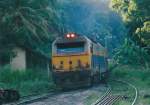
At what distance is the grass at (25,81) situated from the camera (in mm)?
29977

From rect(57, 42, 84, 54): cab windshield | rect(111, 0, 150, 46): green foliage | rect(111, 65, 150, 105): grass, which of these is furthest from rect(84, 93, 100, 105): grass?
rect(111, 0, 150, 46): green foliage

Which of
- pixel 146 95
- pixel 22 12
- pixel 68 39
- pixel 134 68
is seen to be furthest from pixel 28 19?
pixel 146 95

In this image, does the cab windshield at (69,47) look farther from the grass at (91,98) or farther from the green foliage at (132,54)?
the green foliage at (132,54)

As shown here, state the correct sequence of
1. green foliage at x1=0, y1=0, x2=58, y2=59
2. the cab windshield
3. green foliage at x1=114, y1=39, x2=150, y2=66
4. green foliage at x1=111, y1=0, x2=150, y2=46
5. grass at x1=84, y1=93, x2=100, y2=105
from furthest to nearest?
green foliage at x1=114, y1=39, x2=150, y2=66
green foliage at x1=111, y1=0, x2=150, y2=46
green foliage at x1=0, y1=0, x2=58, y2=59
the cab windshield
grass at x1=84, y1=93, x2=100, y2=105

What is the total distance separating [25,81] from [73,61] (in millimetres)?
5235

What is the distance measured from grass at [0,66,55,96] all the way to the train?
154 cm

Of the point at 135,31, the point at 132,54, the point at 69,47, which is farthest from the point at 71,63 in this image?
the point at 135,31

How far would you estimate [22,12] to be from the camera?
1542 inches

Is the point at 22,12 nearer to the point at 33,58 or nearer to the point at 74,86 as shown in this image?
the point at 33,58

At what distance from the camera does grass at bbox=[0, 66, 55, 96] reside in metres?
30.0

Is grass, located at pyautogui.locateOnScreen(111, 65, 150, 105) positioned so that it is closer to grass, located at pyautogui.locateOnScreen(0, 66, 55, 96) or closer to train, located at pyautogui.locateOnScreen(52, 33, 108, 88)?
train, located at pyautogui.locateOnScreen(52, 33, 108, 88)

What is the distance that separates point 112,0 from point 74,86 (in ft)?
64.1

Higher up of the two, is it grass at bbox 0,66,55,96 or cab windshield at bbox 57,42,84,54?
cab windshield at bbox 57,42,84,54

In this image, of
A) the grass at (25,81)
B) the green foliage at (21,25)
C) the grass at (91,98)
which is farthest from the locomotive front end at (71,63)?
the green foliage at (21,25)
